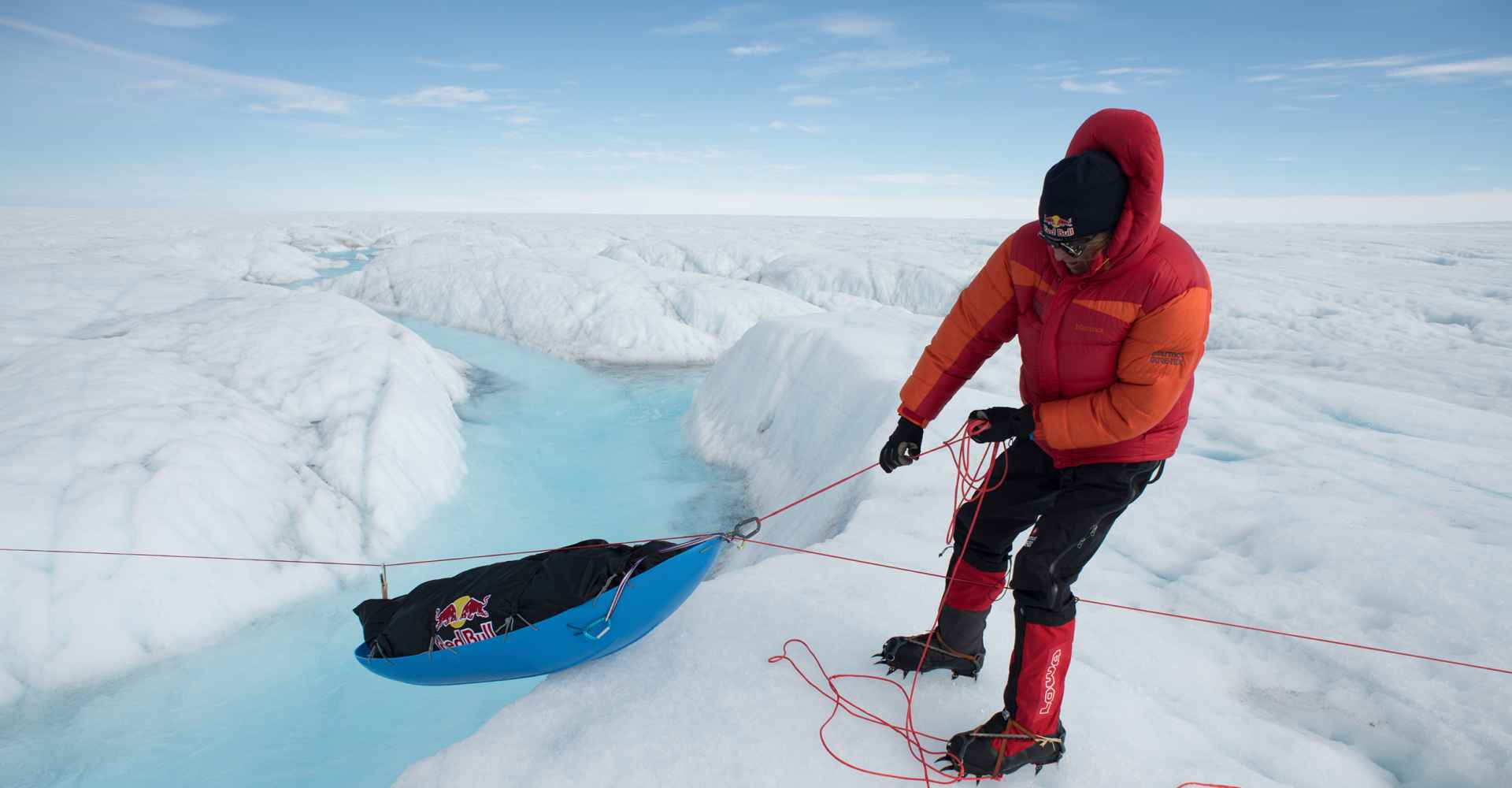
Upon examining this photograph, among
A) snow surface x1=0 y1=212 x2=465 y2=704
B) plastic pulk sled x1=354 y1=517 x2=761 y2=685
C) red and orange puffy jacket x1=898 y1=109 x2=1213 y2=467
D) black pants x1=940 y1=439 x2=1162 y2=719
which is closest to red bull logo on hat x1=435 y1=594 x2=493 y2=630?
plastic pulk sled x1=354 y1=517 x2=761 y2=685

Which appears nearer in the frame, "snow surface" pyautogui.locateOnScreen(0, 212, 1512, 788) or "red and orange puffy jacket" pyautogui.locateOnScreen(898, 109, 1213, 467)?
"red and orange puffy jacket" pyautogui.locateOnScreen(898, 109, 1213, 467)

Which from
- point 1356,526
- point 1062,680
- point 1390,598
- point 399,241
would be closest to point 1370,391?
point 1356,526

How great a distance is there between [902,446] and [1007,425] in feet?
1.36

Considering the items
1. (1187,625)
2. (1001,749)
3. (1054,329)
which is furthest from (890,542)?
(1054,329)

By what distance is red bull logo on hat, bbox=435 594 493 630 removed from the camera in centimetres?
291

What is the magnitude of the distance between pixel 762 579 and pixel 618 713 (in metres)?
1.07

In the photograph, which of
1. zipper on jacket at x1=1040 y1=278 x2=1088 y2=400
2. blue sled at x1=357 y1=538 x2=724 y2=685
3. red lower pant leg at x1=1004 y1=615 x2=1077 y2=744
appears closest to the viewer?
zipper on jacket at x1=1040 y1=278 x2=1088 y2=400

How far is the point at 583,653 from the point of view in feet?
9.13

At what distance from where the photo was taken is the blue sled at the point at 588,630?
2.69m

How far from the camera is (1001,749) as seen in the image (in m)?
2.09

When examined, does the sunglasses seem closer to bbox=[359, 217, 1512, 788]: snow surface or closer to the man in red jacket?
the man in red jacket

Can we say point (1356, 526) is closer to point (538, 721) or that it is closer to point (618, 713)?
point (618, 713)

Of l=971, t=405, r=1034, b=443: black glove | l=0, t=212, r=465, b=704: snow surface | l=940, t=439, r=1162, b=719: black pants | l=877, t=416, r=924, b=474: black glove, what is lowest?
l=0, t=212, r=465, b=704: snow surface

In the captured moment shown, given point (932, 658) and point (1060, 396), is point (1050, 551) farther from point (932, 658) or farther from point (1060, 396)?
point (932, 658)
